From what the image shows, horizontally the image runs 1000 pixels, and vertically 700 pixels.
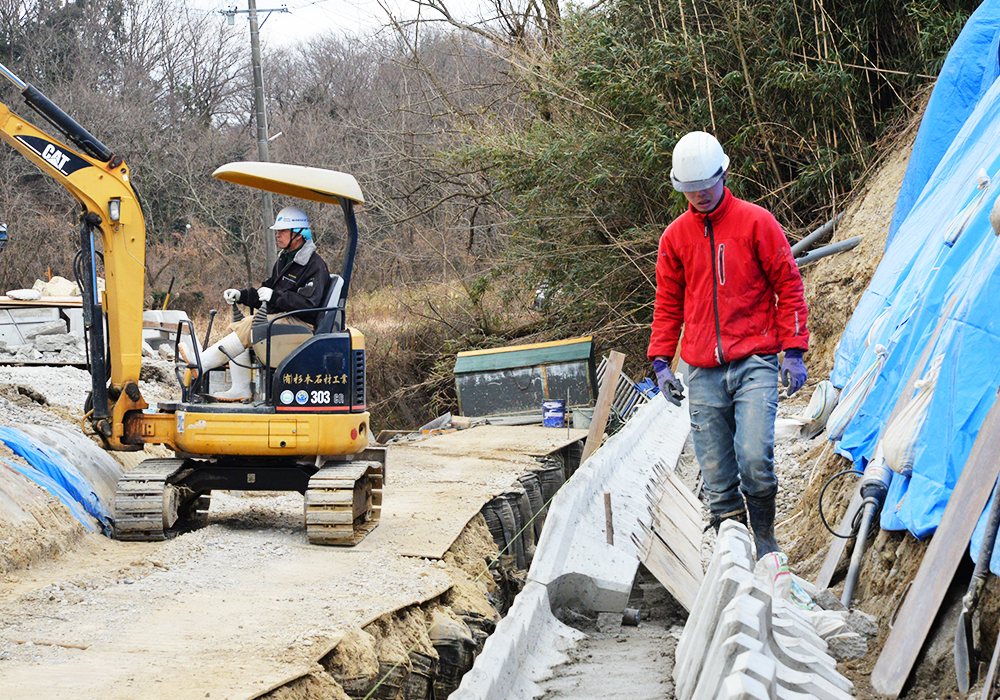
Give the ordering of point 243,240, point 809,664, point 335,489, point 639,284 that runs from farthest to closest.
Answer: point 243,240 < point 639,284 < point 335,489 < point 809,664

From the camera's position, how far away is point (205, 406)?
21.7 ft

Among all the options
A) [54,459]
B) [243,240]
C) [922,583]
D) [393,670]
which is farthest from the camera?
[243,240]

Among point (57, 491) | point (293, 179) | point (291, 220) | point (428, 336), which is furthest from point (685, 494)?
point (428, 336)

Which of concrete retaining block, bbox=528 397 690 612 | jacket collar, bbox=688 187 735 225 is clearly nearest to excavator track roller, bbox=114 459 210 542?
concrete retaining block, bbox=528 397 690 612

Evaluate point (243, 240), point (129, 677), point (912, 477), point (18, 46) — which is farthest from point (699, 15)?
point (18, 46)

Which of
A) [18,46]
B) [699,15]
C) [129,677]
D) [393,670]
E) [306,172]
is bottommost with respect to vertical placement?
[393,670]

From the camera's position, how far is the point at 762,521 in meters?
4.74

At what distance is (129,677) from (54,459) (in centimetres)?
395

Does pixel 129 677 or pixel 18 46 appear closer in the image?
pixel 129 677

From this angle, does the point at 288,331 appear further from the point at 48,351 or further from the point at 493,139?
the point at 493,139

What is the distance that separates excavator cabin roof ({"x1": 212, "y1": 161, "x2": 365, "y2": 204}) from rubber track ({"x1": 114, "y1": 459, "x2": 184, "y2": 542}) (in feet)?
6.75

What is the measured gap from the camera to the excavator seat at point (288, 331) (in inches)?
262

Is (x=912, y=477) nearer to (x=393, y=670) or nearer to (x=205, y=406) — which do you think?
(x=393, y=670)

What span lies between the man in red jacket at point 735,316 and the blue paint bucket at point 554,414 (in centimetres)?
906
